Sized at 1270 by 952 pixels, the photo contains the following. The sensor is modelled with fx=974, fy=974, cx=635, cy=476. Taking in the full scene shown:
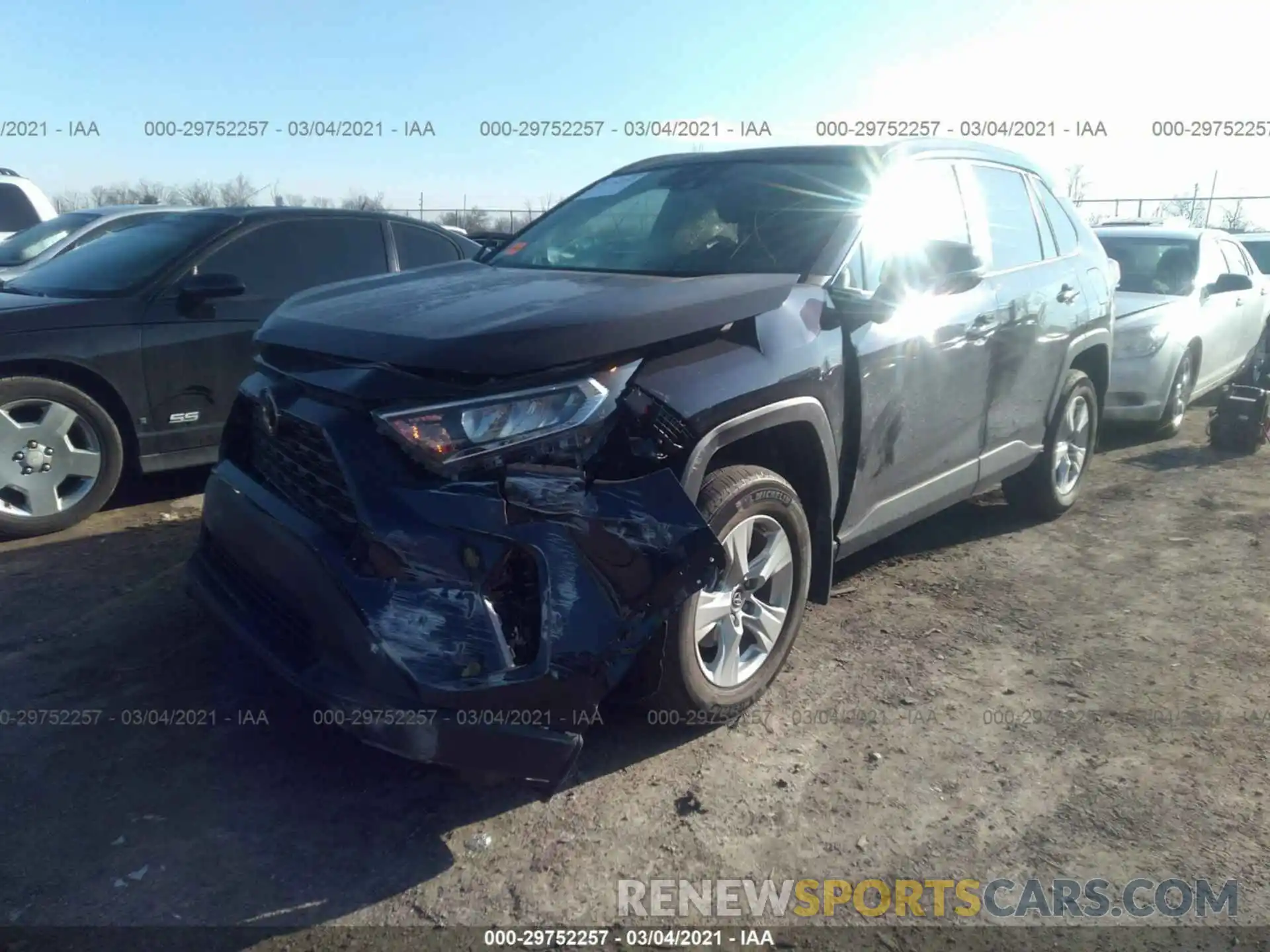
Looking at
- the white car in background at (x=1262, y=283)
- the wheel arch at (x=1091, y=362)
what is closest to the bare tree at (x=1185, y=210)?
the white car in background at (x=1262, y=283)

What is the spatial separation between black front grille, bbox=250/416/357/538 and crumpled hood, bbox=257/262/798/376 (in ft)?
0.84

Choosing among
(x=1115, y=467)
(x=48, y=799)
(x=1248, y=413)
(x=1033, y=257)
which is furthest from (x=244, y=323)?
(x=1248, y=413)

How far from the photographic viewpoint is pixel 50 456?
486 cm

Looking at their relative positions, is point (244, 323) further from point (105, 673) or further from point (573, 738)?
point (573, 738)

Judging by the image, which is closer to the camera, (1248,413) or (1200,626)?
(1200,626)

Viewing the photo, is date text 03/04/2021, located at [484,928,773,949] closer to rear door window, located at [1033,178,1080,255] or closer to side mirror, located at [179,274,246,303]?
side mirror, located at [179,274,246,303]

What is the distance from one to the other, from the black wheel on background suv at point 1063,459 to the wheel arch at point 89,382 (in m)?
4.73

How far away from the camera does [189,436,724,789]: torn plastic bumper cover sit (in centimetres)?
240

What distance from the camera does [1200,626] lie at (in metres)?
4.17

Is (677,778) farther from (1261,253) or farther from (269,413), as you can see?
(1261,253)

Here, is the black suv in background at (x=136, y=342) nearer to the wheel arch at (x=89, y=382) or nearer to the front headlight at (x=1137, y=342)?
the wheel arch at (x=89, y=382)

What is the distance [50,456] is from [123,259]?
1.32 metres

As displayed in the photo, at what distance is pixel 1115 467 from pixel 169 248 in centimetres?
635

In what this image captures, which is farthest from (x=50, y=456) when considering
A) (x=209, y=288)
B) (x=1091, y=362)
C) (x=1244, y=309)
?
(x=1244, y=309)
